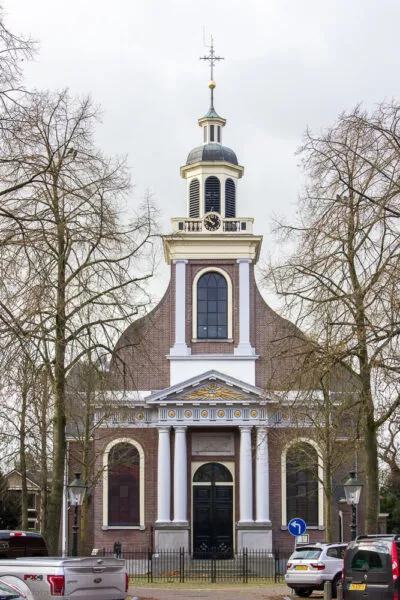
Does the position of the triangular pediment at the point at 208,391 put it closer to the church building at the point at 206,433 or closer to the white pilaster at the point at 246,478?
the church building at the point at 206,433

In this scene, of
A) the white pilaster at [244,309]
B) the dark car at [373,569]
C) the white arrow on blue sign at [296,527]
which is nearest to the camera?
the dark car at [373,569]

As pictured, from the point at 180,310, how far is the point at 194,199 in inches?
224

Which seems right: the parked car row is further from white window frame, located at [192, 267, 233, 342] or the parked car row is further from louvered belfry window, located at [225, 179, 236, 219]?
louvered belfry window, located at [225, 179, 236, 219]

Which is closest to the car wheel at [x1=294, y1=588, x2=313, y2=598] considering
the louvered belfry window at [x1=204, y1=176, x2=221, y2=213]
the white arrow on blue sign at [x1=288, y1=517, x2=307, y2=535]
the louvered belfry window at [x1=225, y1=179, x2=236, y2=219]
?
the white arrow on blue sign at [x1=288, y1=517, x2=307, y2=535]

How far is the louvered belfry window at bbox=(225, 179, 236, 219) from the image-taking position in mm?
48594

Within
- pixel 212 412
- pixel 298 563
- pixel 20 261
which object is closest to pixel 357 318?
pixel 20 261

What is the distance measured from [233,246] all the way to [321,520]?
42.0ft

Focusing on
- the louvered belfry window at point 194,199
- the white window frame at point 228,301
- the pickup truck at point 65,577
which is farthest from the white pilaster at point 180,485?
the pickup truck at point 65,577

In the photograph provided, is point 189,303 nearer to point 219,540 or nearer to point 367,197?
point 219,540

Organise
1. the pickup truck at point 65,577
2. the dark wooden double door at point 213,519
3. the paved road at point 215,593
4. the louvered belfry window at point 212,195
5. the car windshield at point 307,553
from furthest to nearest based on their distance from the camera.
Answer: the louvered belfry window at point 212,195, the dark wooden double door at point 213,519, the car windshield at point 307,553, the paved road at point 215,593, the pickup truck at point 65,577

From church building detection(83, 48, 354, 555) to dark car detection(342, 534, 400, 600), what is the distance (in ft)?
76.7

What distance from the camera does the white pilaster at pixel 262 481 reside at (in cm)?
4431

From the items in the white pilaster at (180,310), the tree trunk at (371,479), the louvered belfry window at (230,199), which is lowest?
Answer: the tree trunk at (371,479)

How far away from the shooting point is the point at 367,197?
1842cm
